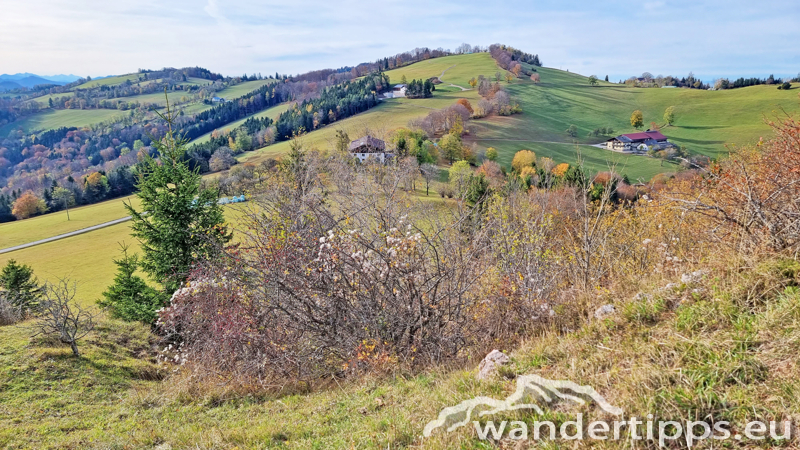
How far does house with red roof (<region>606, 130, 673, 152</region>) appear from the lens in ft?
232

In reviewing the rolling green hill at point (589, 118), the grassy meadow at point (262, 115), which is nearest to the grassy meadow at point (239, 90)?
the grassy meadow at point (262, 115)

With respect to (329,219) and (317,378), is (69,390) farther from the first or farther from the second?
(329,219)

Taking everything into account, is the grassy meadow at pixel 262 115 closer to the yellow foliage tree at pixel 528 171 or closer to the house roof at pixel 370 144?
the house roof at pixel 370 144

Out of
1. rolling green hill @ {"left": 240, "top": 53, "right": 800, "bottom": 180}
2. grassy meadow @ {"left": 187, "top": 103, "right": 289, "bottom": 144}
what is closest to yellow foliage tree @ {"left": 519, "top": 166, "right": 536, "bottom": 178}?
rolling green hill @ {"left": 240, "top": 53, "right": 800, "bottom": 180}

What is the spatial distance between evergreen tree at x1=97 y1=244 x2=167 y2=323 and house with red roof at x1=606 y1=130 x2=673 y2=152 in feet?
251

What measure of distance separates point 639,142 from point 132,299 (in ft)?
272

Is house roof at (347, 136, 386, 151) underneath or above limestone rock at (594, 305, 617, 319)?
above

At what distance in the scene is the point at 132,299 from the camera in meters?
16.0

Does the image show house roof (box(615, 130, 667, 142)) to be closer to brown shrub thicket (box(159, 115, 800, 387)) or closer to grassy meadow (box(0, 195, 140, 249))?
brown shrub thicket (box(159, 115, 800, 387))

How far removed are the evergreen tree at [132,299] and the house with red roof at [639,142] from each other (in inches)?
3008

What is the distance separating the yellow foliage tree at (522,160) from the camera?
2406 inches

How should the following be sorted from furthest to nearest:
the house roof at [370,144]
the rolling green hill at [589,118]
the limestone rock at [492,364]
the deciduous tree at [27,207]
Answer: the rolling green hill at [589,118] → the deciduous tree at [27,207] → the house roof at [370,144] → the limestone rock at [492,364]

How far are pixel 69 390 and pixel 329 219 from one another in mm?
7323

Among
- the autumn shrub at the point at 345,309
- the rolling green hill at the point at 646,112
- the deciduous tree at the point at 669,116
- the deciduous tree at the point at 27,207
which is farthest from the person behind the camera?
the deciduous tree at the point at 669,116
